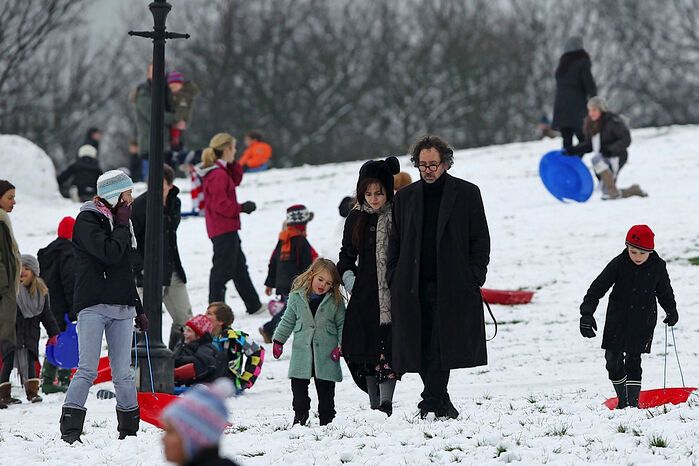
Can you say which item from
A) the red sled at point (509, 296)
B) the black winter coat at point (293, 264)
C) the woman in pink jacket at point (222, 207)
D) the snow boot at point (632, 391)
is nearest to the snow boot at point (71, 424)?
the snow boot at point (632, 391)

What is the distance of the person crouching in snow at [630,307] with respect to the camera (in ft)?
27.8

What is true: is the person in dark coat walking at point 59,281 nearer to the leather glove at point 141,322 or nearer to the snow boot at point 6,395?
the snow boot at point 6,395

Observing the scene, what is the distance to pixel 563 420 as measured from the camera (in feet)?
24.6

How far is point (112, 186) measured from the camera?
8.03 metres

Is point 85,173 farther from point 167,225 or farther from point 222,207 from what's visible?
Result: point 167,225

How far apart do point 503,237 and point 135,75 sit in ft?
151

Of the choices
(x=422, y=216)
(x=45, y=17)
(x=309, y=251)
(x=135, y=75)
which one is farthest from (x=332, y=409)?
(x=135, y=75)

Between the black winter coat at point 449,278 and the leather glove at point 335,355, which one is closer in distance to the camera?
the black winter coat at point 449,278

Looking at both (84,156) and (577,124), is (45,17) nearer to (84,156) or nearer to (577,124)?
(84,156)

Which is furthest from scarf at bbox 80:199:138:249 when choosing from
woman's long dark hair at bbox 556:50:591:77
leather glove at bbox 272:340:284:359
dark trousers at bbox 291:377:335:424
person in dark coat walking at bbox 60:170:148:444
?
woman's long dark hair at bbox 556:50:591:77

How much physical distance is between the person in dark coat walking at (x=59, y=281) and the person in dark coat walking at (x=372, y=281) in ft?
11.7

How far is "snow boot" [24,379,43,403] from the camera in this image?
35.0 feet

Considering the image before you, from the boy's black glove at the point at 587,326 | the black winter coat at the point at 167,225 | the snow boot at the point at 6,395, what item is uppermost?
the black winter coat at the point at 167,225

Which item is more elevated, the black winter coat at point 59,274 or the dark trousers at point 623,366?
the black winter coat at point 59,274
